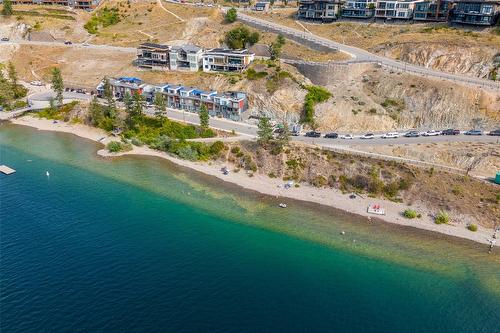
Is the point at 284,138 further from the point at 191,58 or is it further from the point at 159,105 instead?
the point at 191,58

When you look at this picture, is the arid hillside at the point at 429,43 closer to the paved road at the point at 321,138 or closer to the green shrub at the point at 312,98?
the paved road at the point at 321,138

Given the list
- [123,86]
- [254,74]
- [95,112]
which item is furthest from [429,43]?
[95,112]

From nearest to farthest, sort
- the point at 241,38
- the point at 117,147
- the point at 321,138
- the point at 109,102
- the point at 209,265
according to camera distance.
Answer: the point at 209,265
the point at 321,138
the point at 117,147
the point at 109,102
the point at 241,38

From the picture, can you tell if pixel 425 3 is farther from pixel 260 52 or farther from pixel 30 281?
pixel 30 281

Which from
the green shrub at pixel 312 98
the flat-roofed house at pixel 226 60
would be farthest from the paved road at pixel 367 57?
the flat-roofed house at pixel 226 60

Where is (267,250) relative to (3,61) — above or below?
below

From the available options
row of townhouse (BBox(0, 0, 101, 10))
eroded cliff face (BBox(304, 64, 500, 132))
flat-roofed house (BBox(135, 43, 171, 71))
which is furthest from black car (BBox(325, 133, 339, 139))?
row of townhouse (BBox(0, 0, 101, 10))

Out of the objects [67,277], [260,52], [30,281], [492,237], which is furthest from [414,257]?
[260,52]
